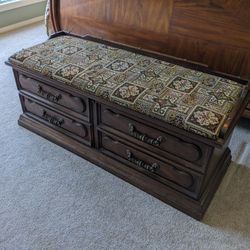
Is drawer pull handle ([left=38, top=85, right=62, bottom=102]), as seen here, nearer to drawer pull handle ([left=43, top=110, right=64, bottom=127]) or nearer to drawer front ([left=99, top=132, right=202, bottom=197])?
drawer pull handle ([left=43, top=110, right=64, bottom=127])

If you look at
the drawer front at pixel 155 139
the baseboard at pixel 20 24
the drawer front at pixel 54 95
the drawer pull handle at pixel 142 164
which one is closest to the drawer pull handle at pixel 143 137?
the drawer front at pixel 155 139

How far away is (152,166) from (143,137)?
161 millimetres

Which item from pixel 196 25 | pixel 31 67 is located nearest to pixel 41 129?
pixel 31 67

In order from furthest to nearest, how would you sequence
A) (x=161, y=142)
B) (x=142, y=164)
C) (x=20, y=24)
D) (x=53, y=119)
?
(x=20, y=24), (x=53, y=119), (x=142, y=164), (x=161, y=142)

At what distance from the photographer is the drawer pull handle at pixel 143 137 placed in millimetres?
1220

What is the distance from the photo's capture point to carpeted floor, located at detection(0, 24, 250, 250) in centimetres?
117

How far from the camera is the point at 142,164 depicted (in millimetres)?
1344

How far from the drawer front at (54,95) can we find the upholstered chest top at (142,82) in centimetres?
10

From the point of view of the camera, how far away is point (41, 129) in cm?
168

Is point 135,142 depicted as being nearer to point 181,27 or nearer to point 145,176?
point 145,176

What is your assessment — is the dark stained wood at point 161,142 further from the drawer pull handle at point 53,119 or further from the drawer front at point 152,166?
the drawer pull handle at point 53,119

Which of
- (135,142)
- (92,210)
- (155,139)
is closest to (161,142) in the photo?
(155,139)

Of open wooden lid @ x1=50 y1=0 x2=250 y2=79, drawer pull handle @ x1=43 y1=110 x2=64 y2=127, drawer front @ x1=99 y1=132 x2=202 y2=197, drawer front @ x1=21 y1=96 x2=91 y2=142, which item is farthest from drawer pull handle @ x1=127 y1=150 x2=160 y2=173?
open wooden lid @ x1=50 y1=0 x2=250 y2=79

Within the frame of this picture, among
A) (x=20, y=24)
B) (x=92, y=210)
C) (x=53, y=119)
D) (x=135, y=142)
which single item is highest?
(x=135, y=142)
